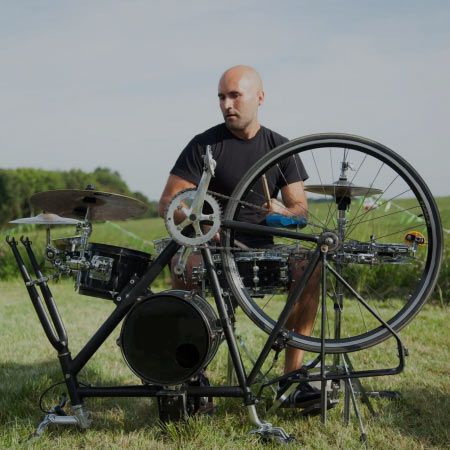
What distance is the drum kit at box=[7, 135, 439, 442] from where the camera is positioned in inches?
133

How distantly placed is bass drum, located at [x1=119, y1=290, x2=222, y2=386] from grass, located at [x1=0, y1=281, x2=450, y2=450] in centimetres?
30

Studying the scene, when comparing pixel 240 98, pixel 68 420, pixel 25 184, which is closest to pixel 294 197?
pixel 240 98

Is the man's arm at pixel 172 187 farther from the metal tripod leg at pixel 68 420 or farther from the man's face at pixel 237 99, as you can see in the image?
the metal tripod leg at pixel 68 420

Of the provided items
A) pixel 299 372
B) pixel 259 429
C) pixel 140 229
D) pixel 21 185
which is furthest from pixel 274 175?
pixel 21 185

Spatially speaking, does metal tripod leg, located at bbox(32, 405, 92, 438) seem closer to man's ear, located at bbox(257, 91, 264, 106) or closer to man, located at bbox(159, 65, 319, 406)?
man, located at bbox(159, 65, 319, 406)

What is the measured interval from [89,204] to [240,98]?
1097 mm

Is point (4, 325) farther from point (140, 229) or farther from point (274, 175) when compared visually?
point (140, 229)

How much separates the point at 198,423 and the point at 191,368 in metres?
0.31

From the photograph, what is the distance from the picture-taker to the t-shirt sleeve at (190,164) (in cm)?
413

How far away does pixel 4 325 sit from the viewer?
6938 millimetres

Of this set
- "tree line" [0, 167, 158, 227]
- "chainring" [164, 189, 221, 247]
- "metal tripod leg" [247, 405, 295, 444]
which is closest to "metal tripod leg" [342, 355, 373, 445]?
"metal tripod leg" [247, 405, 295, 444]

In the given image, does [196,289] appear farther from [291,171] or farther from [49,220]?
[291,171]

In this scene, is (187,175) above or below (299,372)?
above

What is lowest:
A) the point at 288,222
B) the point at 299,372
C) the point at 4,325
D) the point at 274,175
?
the point at 4,325
